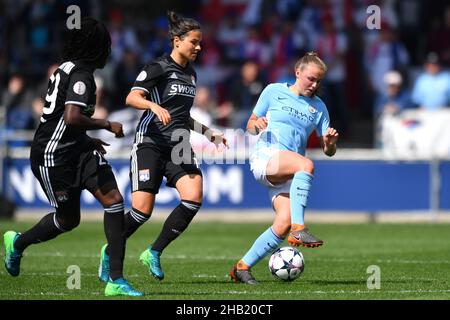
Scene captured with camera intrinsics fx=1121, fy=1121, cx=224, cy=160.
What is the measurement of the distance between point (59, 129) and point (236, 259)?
4.42 metres

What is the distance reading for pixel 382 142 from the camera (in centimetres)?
2109

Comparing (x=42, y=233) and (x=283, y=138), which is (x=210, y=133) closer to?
(x=283, y=138)

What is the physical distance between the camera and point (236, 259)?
1338 centimetres

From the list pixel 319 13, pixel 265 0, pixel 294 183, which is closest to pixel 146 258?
pixel 294 183

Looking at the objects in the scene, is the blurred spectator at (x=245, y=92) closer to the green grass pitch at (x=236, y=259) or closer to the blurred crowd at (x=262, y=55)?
the blurred crowd at (x=262, y=55)

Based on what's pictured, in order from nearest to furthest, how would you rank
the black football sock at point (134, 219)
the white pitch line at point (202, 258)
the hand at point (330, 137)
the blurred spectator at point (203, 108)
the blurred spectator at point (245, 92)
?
the hand at point (330, 137) → the black football sock at point (134, 219) → the white pitch line at point (202, 258) → the blurred spectator at point (203, 108) → the blurred spectator at point (245, 92)

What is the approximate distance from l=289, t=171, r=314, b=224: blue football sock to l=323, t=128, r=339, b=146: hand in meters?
0.36

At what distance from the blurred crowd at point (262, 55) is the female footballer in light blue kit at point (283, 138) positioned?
A: 33.8 ft

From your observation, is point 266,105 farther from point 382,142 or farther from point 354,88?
point 354,88

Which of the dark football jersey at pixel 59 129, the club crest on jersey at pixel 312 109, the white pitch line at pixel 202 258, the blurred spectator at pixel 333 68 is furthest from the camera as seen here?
the blurred spectator at pixel 333 68

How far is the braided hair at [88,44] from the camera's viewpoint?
9.46 meters

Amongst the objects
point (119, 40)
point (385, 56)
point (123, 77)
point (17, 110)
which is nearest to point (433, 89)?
point (385, 56)

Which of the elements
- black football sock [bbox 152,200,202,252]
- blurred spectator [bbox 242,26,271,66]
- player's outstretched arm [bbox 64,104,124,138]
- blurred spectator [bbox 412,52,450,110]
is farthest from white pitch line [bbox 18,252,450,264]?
blurred spectator [bbox 242,26,271,66]

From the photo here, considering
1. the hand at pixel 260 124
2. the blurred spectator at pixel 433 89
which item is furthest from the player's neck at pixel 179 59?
the blurred spectator at pixel 433 89
